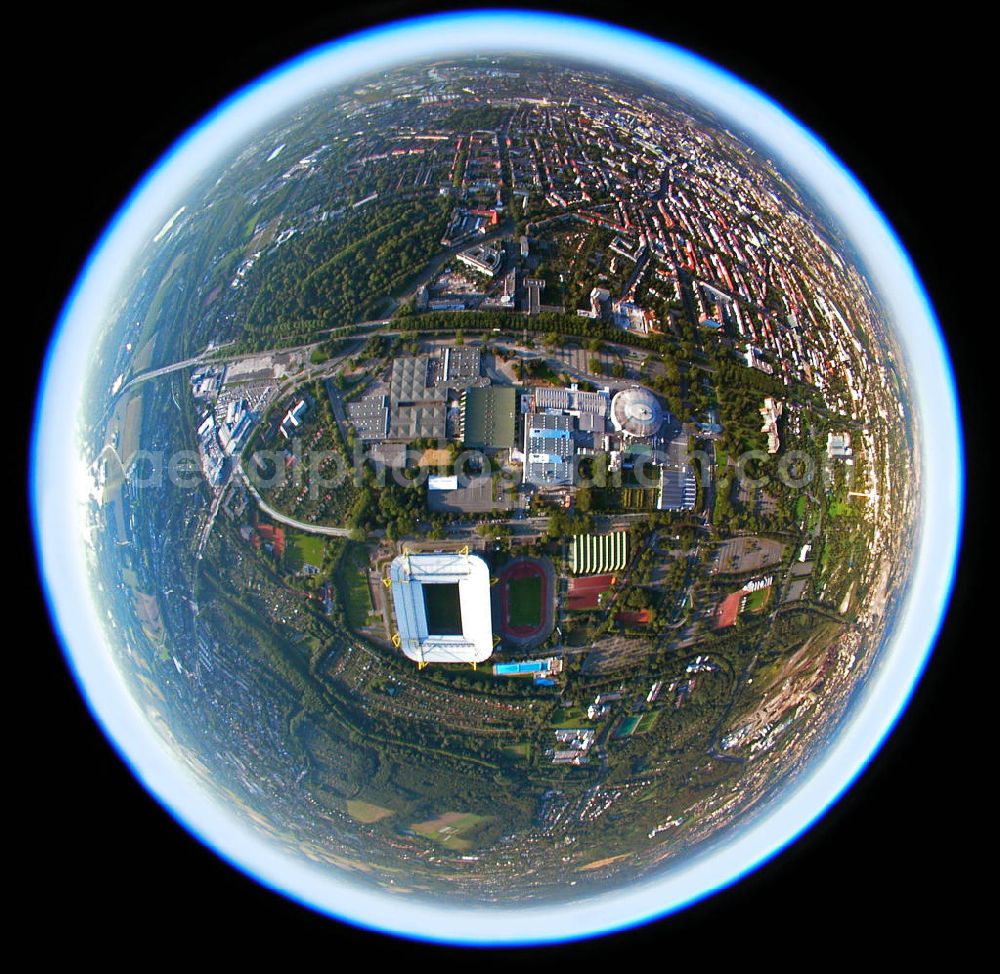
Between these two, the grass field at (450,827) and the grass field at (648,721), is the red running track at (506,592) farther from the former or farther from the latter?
the grass field at (450,827)

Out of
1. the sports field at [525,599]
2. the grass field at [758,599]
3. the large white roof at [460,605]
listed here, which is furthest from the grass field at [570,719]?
the grass field at [758,599]

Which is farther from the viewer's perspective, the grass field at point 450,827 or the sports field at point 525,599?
the grass field at point 450,827

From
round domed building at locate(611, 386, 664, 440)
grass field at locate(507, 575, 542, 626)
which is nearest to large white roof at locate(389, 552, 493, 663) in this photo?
grass field at locate(507, 575, 542, 626)

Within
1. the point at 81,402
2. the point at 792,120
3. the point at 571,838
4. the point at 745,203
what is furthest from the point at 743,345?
the point at 81,402

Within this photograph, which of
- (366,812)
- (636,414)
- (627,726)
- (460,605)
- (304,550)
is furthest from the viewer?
(366,812)

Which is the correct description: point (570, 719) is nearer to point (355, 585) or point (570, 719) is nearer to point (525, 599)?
point (525, 599)

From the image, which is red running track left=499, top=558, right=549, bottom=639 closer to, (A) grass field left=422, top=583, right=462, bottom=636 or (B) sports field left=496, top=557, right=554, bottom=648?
(B) sports field left=496, top=557, right=554, bottom=648

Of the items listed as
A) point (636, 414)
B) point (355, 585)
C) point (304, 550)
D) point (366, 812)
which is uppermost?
point (636, 414)

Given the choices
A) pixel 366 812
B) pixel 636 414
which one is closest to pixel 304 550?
pixel 366 812
